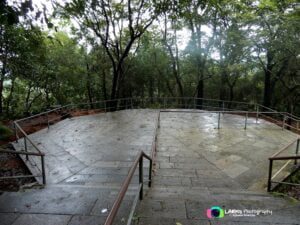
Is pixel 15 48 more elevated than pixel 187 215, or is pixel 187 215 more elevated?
pixel 15 48

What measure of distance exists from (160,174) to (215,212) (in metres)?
1.82

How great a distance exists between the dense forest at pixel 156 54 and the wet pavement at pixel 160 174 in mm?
2704

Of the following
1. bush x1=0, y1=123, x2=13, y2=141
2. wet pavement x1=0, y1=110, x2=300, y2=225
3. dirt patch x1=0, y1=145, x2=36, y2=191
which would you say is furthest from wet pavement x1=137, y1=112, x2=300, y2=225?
bush x1=0, y1=123, x2=13, y2=141

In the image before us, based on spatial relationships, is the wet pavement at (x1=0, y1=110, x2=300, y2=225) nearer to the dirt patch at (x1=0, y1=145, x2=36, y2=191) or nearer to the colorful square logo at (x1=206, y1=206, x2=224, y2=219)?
the colorful square logo at (x1=206, y1=206, x2=224, y2=219)

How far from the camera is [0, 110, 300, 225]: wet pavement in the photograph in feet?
8.84

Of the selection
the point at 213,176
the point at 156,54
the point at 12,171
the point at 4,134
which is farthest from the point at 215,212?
the point at 156,54

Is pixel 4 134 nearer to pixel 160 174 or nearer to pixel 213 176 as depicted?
pixel 160 174

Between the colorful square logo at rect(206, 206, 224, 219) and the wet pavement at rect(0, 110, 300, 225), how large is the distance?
0.32 feet

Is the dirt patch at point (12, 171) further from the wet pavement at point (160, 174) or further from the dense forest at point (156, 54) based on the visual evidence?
the dense forest at point (156, 54)

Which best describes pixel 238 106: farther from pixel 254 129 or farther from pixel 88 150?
pixel 88 150

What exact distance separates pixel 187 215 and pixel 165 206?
0.33 metres

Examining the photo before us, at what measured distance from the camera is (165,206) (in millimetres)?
2840

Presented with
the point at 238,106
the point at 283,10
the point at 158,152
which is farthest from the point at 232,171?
the point at 238,106

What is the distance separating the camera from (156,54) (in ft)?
56.0
